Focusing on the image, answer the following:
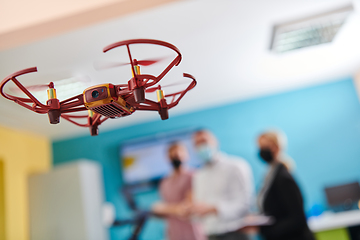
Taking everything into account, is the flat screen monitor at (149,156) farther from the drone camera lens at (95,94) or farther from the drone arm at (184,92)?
the drone camera lens at (95,94)

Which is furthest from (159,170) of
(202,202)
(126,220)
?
(202,202)

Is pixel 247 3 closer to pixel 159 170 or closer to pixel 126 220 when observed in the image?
pixel 159 170

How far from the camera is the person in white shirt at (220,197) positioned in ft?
10.5

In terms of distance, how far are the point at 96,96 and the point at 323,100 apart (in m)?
4.33

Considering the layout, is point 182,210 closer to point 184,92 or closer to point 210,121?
point 210,121

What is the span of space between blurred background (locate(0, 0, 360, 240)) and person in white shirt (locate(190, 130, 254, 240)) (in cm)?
81

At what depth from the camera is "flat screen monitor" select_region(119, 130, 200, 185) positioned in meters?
4.69

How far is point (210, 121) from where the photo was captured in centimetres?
485

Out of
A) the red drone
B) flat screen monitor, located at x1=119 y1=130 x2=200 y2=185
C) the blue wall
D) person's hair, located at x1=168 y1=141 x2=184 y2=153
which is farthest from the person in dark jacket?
flat screen monitor, located at x1=119 y1=130 x2=200 y2=185

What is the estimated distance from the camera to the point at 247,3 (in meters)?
2.47

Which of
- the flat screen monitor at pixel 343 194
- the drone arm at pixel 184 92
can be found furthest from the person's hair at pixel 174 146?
the drone arm at pixel 184 92

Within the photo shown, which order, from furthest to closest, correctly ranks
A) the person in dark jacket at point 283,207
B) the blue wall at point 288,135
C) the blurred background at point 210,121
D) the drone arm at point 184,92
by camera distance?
1. the blue wall at point 288,135
2. the blurred background at point 210,121
3. the person in dark jacket at point 283,207
4. the drone arm at point 184,92

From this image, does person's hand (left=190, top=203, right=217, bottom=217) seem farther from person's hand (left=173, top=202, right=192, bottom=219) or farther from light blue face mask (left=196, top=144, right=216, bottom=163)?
light blue face mask (left=196, top=144, right=216, bottom=163)

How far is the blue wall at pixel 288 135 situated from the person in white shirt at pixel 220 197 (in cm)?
109
